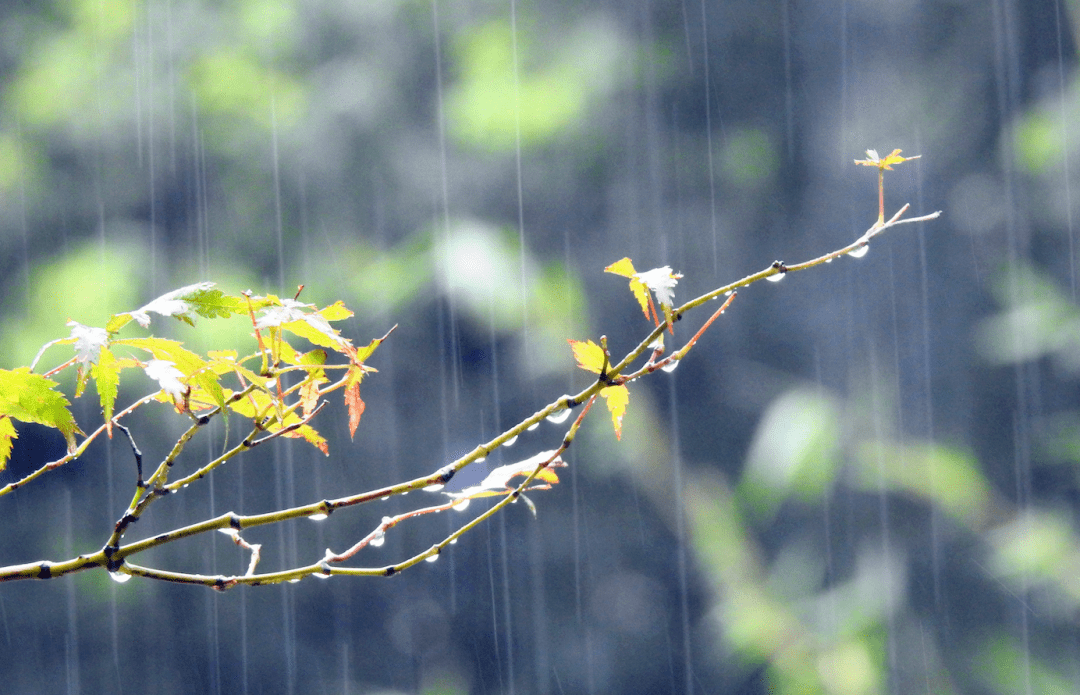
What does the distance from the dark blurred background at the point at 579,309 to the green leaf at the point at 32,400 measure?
71.1 inches

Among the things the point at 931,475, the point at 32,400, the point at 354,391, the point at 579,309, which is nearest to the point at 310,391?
the point at 354,391

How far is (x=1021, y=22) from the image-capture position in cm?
238

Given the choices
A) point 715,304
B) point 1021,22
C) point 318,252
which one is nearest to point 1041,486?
point 715,304

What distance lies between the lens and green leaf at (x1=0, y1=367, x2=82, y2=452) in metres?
0.41

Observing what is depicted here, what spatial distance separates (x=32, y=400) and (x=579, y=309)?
1.89 metres

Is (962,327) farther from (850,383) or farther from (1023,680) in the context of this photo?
(1023,680)

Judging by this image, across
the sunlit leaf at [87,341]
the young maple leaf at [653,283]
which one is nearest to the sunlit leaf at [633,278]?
the young maple leaf at [653,283]

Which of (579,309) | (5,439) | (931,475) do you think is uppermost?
(579,309)

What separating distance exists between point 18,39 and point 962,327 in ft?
10.4

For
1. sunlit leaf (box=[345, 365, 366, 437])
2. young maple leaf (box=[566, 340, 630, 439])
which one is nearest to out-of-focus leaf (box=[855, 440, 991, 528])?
young maple leaf (box=[566, 340, 630, 439])

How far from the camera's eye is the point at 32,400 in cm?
41

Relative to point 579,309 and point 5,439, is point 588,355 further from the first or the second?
point 579,309

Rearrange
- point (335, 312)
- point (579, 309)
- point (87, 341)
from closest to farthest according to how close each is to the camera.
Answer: point (87, 341) < point (335, 312) < point (579, 309)

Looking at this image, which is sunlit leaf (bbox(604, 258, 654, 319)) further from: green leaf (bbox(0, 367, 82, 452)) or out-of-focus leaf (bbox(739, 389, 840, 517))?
out-of-focus leaf (bbox(739, 389, 840, 517))
